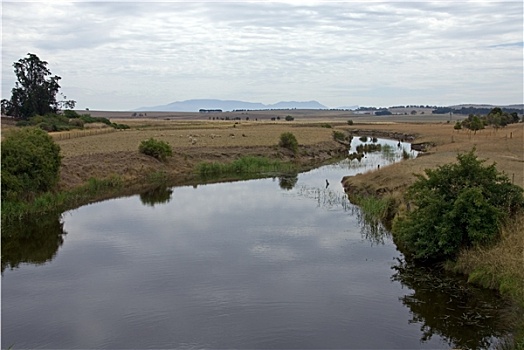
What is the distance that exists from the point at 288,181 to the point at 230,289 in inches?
877

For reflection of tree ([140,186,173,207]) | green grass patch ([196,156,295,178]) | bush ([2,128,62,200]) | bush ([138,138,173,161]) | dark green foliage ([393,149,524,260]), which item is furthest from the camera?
green grass patch ([196,156,295,178])

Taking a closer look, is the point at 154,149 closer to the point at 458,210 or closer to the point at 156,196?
the point at 156,196

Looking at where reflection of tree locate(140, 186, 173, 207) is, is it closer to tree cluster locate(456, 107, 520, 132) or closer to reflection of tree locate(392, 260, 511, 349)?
reflection of tree locate(392, 260, 511, 349)

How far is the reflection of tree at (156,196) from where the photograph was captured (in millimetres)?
30986

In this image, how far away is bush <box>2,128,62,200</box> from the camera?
25.4 m

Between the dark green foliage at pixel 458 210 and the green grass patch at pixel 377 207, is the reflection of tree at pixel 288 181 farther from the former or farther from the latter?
the dark green foliage at pixel 458 210

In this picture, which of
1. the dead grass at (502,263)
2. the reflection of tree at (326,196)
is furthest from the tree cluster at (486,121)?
the dead grass at (502,263)

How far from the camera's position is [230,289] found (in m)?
15.8

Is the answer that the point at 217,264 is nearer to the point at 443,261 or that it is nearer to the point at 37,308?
the point at 37,308

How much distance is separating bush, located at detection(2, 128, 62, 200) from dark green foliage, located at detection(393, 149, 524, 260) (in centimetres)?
1760

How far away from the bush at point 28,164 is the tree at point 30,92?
1972 inches

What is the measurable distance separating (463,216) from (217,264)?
7.86 metres

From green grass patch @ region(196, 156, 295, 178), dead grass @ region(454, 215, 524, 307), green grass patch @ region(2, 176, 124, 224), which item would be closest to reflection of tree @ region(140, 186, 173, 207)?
green grass patch @ region(2, 176, 124, 224)

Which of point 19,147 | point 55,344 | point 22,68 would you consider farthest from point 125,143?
point 55,344
